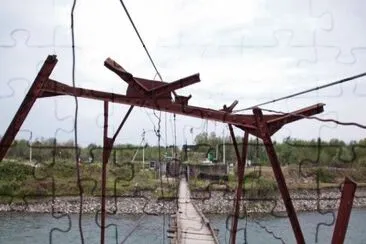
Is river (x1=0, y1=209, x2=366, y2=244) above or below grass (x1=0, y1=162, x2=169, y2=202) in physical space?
below

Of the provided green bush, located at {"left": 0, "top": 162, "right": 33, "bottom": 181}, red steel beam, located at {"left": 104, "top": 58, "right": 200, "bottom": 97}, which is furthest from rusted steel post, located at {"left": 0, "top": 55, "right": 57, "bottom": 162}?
green bush, located at {"left": 0, "top": 162, "right": 33, "bottom": 181}

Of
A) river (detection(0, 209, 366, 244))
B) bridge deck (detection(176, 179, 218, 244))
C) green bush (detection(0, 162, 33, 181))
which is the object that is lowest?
river (detection(0, 209, 366, 244))

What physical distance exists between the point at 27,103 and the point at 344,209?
1520 millimetres

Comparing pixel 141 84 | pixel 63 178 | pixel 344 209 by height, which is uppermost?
pixel 141 84

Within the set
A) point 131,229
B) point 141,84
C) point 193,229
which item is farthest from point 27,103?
point 131,229

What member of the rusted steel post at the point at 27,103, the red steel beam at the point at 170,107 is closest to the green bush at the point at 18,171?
the red steel beam at the point at 170,107

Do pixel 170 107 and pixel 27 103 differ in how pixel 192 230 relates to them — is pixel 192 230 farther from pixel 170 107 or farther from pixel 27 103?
pixel 27 103

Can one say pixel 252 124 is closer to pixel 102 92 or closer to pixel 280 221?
pixel 102 92

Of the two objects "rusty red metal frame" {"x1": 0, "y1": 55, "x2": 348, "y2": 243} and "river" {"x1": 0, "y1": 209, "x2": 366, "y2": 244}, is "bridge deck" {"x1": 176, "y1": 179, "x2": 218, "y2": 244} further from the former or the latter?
"rusty red metal frame" {"x1": 0, "y1": 55, "x2": 348, "y2": 243}

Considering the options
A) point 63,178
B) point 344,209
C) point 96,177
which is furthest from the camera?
point 96,177

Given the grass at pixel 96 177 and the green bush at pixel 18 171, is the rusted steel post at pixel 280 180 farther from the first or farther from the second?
the green bush at pixel 18 171

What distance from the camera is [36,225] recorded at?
77.3 ft

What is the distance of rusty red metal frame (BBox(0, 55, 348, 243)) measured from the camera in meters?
2.30

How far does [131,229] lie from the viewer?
22.4m
